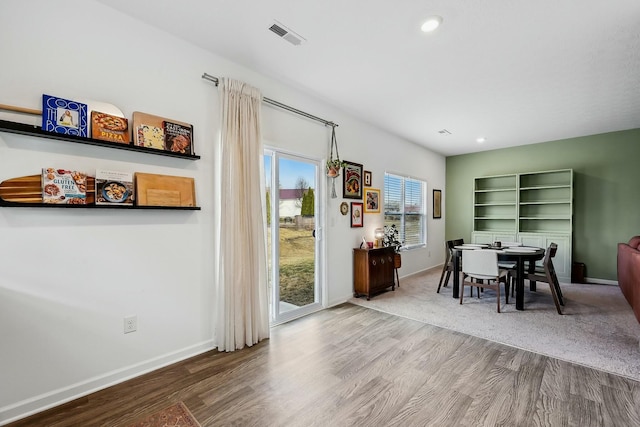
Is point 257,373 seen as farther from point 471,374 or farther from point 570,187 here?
point 570,187

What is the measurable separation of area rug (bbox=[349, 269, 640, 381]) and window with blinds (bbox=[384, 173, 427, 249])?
129cm

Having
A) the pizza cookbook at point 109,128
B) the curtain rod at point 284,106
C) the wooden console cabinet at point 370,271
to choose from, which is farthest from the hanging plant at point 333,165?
the pizza cookbook at point 109,128

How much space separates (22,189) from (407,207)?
18.2ft

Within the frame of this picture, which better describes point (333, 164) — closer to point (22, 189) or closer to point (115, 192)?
point (115, 192)

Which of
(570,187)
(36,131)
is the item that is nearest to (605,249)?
(570,187)

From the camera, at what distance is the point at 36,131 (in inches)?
69.1

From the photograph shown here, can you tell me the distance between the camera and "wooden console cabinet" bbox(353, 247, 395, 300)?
4.17 m

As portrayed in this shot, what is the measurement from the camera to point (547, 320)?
11.0 ft

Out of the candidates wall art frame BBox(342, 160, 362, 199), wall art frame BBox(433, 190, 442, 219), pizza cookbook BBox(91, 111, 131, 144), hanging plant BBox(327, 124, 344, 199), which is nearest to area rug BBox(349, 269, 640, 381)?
wall art frame BBox(342, 160, 362, 199)

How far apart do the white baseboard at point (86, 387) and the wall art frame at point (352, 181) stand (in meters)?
2.69

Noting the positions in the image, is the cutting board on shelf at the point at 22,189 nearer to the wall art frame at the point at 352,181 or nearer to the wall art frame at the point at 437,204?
the wall art frame at the point at 352,181

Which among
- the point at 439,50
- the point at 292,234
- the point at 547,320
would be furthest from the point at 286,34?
the point at 547,320

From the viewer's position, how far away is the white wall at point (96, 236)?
70.7 inches

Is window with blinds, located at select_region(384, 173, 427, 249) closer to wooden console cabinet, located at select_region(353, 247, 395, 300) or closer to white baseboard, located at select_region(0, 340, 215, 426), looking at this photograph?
wooden console cabinet, located at select_region(353, 247, 395, 300)
